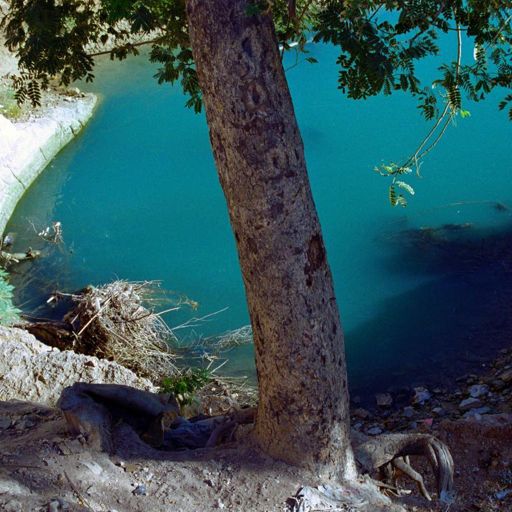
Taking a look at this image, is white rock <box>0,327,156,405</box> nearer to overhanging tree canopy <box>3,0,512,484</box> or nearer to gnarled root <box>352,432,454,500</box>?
overhanging tree canopy <box>3,0,512,484</box>

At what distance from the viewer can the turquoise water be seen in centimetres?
822

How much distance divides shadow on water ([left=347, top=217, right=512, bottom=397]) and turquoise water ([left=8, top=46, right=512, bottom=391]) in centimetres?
2

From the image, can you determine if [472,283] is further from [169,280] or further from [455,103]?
[455,103]

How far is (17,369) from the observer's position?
17.4 feet

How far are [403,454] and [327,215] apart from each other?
6421 mm

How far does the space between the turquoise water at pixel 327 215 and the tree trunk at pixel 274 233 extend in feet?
12.4

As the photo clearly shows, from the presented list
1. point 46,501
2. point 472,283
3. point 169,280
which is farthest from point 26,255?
point 46,501

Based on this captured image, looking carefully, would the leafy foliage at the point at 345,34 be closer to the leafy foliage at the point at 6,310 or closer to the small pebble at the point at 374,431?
the leafy foliage at the point at 6,310

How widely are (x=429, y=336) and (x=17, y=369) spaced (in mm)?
4355

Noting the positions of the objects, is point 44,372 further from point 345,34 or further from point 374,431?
point 345,34

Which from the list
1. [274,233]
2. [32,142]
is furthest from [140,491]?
[32,142]

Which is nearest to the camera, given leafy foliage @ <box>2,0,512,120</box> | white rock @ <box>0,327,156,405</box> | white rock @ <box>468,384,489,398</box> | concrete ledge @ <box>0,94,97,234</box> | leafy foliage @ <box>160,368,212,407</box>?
leafy foliage @ <box>2,0,512,120</box>

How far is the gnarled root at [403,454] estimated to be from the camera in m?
3.98

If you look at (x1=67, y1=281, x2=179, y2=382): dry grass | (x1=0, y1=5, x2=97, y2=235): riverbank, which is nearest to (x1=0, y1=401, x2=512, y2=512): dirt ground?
(x1=67, y1=281, x2=179, y2=382): dry grass
